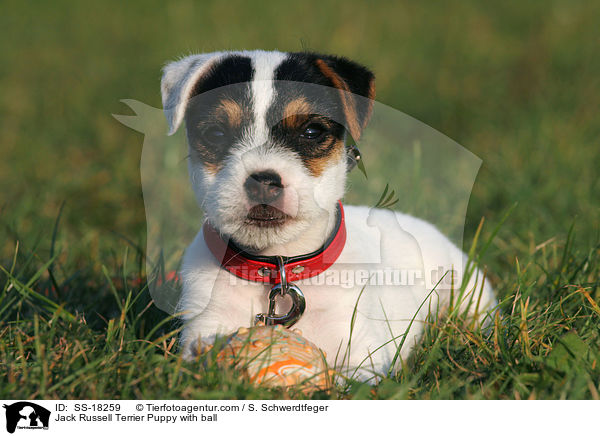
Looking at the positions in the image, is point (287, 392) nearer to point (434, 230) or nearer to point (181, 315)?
point (181, 315)

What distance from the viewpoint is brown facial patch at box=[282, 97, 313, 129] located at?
3.01 metres

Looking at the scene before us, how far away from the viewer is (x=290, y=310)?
123 inches

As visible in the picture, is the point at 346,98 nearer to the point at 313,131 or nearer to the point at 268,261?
the point at 313,131

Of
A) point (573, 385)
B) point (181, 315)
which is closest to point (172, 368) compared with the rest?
point (181, 315)

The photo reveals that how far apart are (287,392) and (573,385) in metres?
1.21

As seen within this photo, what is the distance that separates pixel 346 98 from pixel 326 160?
0.36 meters

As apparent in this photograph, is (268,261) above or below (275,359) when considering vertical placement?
above

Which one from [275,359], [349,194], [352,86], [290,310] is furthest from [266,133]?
[275,359]

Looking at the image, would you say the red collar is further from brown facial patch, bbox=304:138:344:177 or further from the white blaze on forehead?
the white blaze on forehead

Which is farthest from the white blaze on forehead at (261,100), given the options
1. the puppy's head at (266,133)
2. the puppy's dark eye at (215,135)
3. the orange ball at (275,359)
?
the orange ball at (275,359)
